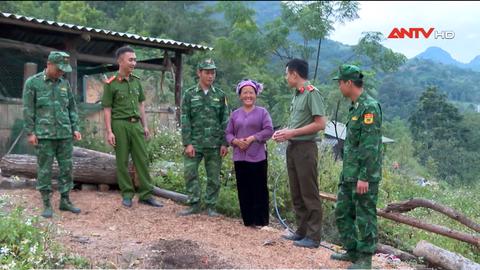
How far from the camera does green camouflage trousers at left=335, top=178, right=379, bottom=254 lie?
13.1 feet

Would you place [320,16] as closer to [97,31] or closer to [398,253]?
[97,31]

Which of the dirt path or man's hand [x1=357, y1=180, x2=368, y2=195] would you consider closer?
man's hand [x1=357, y1=180, x2=368, y2=195]

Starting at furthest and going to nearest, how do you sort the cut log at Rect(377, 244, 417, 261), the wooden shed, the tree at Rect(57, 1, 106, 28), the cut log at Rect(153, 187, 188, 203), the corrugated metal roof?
the tree at Rect(57, 1, 106, 28) < the wooden shed < the corrugated metal roof < the cut log at Rect(153, 187, 188, 203) < the cut log at Rect(377, 244, 417, 261)

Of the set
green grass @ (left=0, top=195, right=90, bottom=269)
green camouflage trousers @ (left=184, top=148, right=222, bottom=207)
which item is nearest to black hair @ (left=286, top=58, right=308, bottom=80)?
green camouflage trousers @ (left=184, top=148, right=222, bottom=207)

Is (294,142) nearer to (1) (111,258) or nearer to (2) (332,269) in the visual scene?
(2) (332,269)

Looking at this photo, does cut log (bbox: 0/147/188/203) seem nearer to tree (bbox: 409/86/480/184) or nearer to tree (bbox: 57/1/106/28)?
tree (bbox: 409/86/480/184)

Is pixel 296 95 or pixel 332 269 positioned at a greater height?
pixel 296 95

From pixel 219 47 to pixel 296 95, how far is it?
34.0 feet

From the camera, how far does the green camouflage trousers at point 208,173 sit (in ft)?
18.6

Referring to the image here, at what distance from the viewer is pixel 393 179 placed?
9.90 metres

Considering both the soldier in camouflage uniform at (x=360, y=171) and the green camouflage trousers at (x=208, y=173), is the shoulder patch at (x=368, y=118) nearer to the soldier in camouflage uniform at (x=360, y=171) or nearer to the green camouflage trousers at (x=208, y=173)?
the soldier in camouflage uniform at (x=360, y=171)

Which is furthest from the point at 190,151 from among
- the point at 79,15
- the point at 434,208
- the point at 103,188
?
the point at 79,15

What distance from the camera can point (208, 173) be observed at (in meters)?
5.70

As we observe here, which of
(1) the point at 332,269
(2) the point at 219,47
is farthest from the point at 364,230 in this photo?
(2) the point at 219,47
